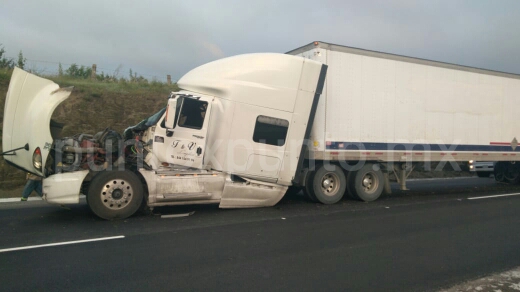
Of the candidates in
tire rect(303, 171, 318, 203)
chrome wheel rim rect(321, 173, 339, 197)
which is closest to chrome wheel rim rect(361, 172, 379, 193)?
chrome wheel rim rect(321, 173, 339, 197)

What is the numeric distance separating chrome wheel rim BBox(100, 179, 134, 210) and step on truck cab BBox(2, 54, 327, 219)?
0.02 m

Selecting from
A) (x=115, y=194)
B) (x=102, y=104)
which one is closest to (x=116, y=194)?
(x=115, y=194)

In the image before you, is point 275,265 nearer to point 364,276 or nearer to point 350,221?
point 364,276

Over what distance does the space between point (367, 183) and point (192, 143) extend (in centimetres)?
487

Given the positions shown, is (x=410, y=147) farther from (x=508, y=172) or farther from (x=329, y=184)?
(x=508, y=172)

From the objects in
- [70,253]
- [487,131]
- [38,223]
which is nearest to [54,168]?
[38,223]

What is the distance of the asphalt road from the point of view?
4906mm

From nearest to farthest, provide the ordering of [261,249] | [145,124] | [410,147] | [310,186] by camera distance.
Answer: [261,249] < [145,124] < [310,186] < [410,147]

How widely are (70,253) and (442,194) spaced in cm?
1034

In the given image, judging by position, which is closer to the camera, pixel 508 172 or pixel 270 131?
pixel 270 131

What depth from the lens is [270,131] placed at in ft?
29.3

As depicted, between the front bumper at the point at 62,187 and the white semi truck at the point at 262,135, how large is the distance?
0.02 metres

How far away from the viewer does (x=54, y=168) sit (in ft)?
26.2

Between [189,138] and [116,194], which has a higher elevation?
[189,138]
